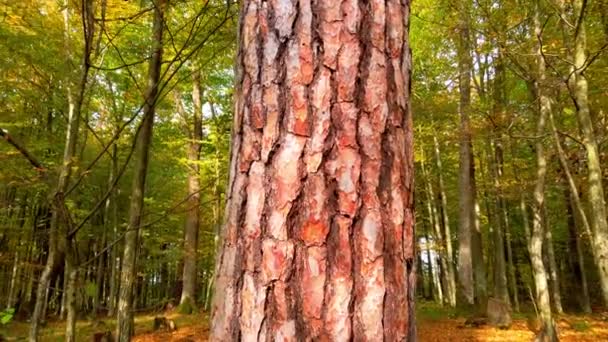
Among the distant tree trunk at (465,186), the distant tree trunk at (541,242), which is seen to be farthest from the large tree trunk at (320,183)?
the distant tree trunk at (465,186)

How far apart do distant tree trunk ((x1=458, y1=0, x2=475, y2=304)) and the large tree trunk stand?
969 cm

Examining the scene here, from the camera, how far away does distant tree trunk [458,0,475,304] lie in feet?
33.9

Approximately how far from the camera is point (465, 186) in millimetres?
11656

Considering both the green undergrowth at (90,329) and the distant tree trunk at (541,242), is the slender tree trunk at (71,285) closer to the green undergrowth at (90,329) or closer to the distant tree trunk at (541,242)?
the distant tree trunk at (541,242)

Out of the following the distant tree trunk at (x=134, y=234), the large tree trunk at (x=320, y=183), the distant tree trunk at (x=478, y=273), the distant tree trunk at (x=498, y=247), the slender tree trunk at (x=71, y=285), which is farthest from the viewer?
the distant tree trunk at (x=498, y=247)

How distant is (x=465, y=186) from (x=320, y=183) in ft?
38.0

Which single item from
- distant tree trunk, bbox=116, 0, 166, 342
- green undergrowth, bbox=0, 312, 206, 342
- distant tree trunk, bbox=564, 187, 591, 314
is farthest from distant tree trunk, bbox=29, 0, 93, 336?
distant tree trunk, bbox=564, 187, 591, 314

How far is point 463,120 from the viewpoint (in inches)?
412

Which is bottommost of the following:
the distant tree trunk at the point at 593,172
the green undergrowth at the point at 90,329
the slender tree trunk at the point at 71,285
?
the green undergrowth at the point at 90,329

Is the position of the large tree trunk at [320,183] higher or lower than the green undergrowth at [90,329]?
higher

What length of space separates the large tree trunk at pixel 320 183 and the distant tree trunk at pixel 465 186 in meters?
9.69

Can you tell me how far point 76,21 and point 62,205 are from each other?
7.20 meters

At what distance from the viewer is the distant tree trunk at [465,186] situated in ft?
33.9

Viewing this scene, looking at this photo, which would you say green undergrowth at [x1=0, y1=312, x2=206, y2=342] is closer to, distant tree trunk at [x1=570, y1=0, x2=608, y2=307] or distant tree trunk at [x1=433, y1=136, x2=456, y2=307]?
distant tree trunk at [x1=570, y1=0, x2=608, y2=307]
